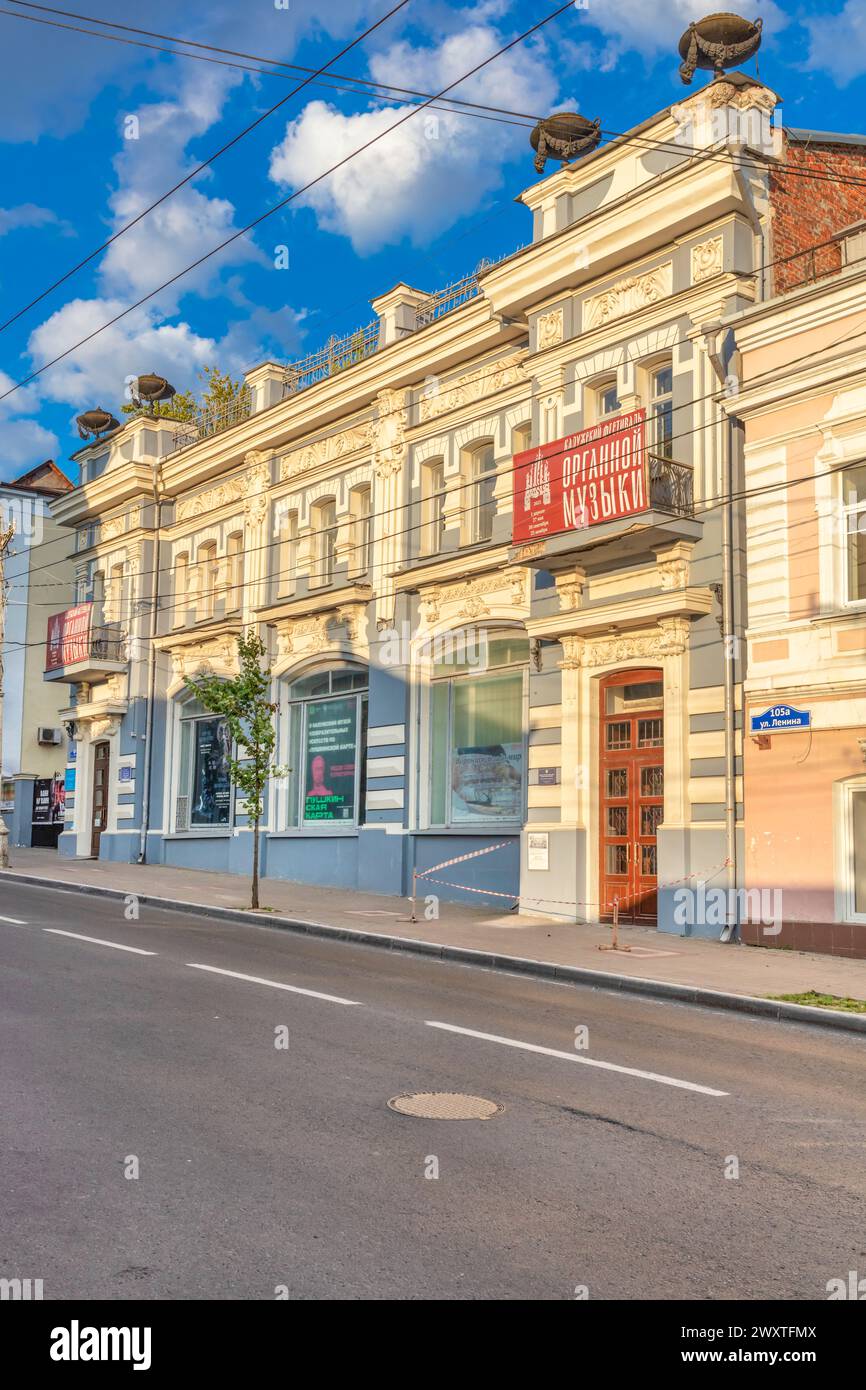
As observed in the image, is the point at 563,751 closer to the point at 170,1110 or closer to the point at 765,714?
the point at 765,714

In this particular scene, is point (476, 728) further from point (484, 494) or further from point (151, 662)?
point (151, 662)

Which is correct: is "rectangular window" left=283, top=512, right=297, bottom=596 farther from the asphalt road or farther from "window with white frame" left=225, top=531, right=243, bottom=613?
the asphalt road

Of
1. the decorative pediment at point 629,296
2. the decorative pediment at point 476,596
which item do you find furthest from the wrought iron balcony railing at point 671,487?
the decorative pediment at point 476,596

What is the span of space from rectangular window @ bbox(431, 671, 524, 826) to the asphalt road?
9.99m

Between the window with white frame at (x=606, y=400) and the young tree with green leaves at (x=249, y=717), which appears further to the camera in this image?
the young tree with green leaves at (x=249, y=717)

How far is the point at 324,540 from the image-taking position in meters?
26.7

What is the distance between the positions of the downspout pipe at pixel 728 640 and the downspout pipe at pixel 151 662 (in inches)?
712

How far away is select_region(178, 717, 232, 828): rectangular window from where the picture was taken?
1153 inches

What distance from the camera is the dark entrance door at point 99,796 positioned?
33.7m

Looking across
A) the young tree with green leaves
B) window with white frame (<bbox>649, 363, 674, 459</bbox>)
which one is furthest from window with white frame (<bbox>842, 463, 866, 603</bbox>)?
the young tree with green leaves

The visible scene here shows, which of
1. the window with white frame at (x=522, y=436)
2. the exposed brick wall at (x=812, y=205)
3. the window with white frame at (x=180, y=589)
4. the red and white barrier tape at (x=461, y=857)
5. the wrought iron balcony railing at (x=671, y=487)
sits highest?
the exposed brick wall at (x=812, y=205)

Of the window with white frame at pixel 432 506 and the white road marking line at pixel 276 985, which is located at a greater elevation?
the window with white frame at pixel 432 506

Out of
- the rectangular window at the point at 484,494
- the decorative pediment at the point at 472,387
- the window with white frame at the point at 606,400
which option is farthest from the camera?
the rectangular window at the point at 484,494

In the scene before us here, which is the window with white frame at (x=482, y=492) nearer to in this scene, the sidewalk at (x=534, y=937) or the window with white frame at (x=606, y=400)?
the window with white frame at (x=606, y=400)
